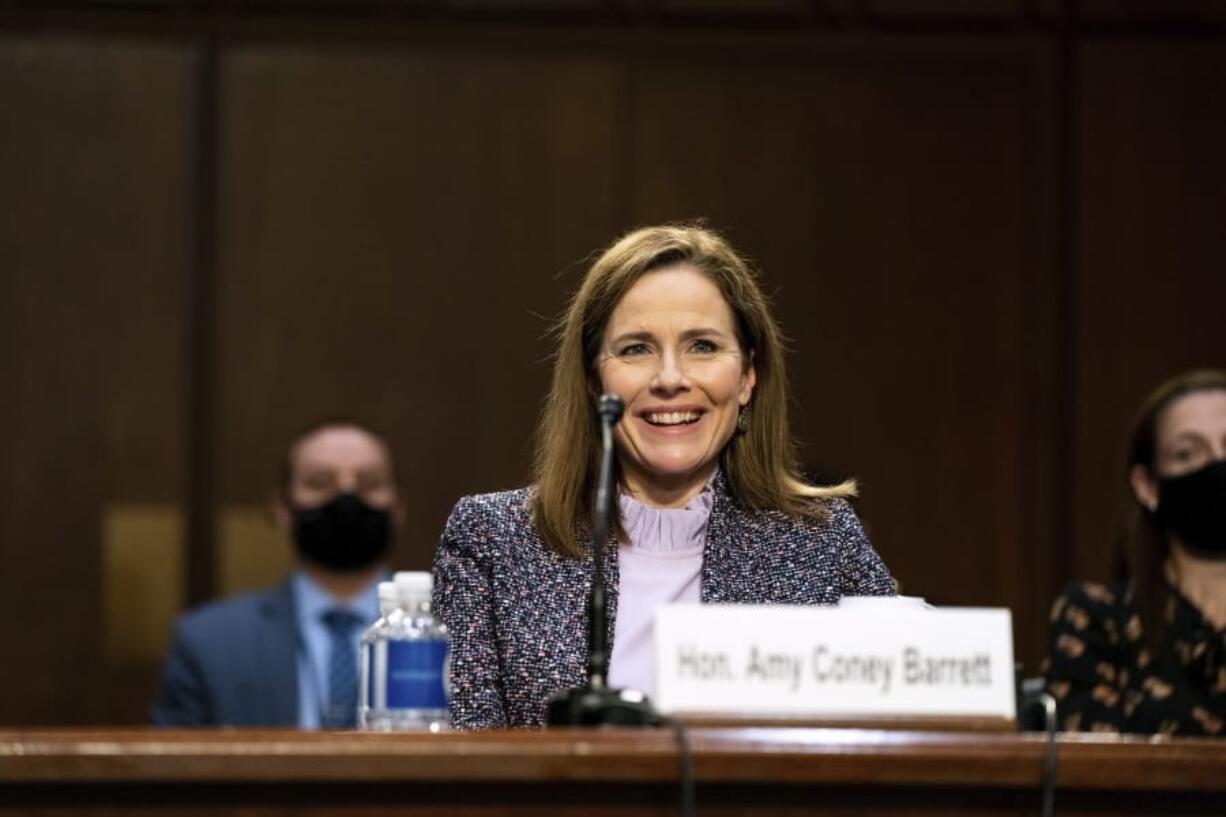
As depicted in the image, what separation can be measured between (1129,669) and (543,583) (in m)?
1.46

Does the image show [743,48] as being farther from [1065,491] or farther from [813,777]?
[813,777]

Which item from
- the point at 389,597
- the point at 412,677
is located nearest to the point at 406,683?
the point at 412,677

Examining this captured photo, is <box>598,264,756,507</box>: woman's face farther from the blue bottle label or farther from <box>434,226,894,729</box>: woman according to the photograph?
the blue bottle label

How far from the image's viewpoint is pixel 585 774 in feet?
5.59

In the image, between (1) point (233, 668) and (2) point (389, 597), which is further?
(1) point (233, 668)

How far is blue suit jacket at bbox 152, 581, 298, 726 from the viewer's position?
4.40m

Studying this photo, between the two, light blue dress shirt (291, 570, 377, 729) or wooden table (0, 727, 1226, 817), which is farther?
light blue dress shirt (291, 570, 377, 729)

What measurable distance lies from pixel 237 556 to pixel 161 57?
1268 mm

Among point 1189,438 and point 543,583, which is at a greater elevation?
point 1189,438

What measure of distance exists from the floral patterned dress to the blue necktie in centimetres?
142

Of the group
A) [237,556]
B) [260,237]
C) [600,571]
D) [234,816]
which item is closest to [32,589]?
[237,556]

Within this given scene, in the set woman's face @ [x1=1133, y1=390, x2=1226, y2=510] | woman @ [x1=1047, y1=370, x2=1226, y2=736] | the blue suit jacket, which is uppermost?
woman's face @ [x1=1133, y1=390, x2=1226, y2=510]

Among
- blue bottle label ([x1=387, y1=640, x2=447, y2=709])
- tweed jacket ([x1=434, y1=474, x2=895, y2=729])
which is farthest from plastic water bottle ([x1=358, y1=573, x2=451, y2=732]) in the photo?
tweed jacket ([x1=434, y1=474, x2=895, y2=729])

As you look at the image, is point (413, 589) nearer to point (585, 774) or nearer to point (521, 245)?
point (585, 774)
